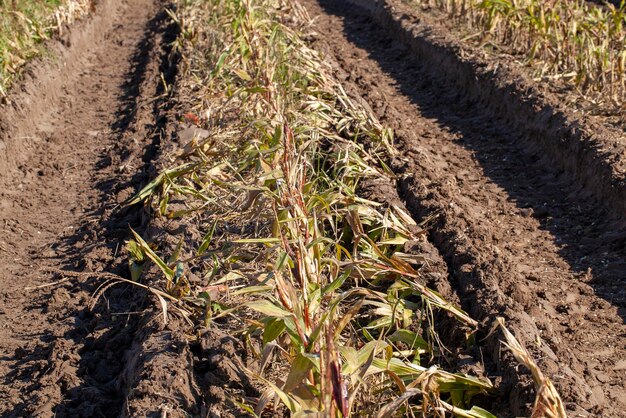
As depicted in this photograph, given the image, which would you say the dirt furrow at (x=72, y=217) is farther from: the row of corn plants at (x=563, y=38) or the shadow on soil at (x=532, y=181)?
the row of corn plants at (x=563, y=38)

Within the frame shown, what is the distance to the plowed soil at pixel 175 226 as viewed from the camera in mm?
3621

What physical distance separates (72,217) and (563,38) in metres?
4.70

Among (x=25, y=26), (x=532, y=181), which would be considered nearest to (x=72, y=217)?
(x=532, y=181)

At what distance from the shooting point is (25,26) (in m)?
8.48

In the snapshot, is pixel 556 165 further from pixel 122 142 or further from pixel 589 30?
pixel 122 142

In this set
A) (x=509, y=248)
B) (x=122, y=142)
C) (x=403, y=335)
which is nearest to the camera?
(x=403, y=335)

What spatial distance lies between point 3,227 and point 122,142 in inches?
65.4

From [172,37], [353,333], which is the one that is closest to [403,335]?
[353,333]

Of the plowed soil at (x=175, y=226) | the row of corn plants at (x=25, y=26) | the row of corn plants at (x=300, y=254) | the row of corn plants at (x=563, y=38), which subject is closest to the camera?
the row of corn plants at (x=300, y=254)

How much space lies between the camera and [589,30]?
287 inches

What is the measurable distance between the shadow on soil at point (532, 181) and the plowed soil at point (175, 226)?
15 millimetres

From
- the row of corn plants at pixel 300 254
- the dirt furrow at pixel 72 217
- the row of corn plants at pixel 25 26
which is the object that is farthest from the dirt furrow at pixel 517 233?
the row of corn plants at pixel 25 26

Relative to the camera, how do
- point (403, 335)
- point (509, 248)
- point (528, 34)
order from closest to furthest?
1. point (403, 335)
2. point (509, 248)
3. point (528, 34)

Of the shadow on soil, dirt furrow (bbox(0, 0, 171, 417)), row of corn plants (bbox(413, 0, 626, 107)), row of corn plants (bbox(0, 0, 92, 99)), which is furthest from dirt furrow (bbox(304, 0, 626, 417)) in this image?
row of corn plants (bbox(0, 0, 92, 99))
